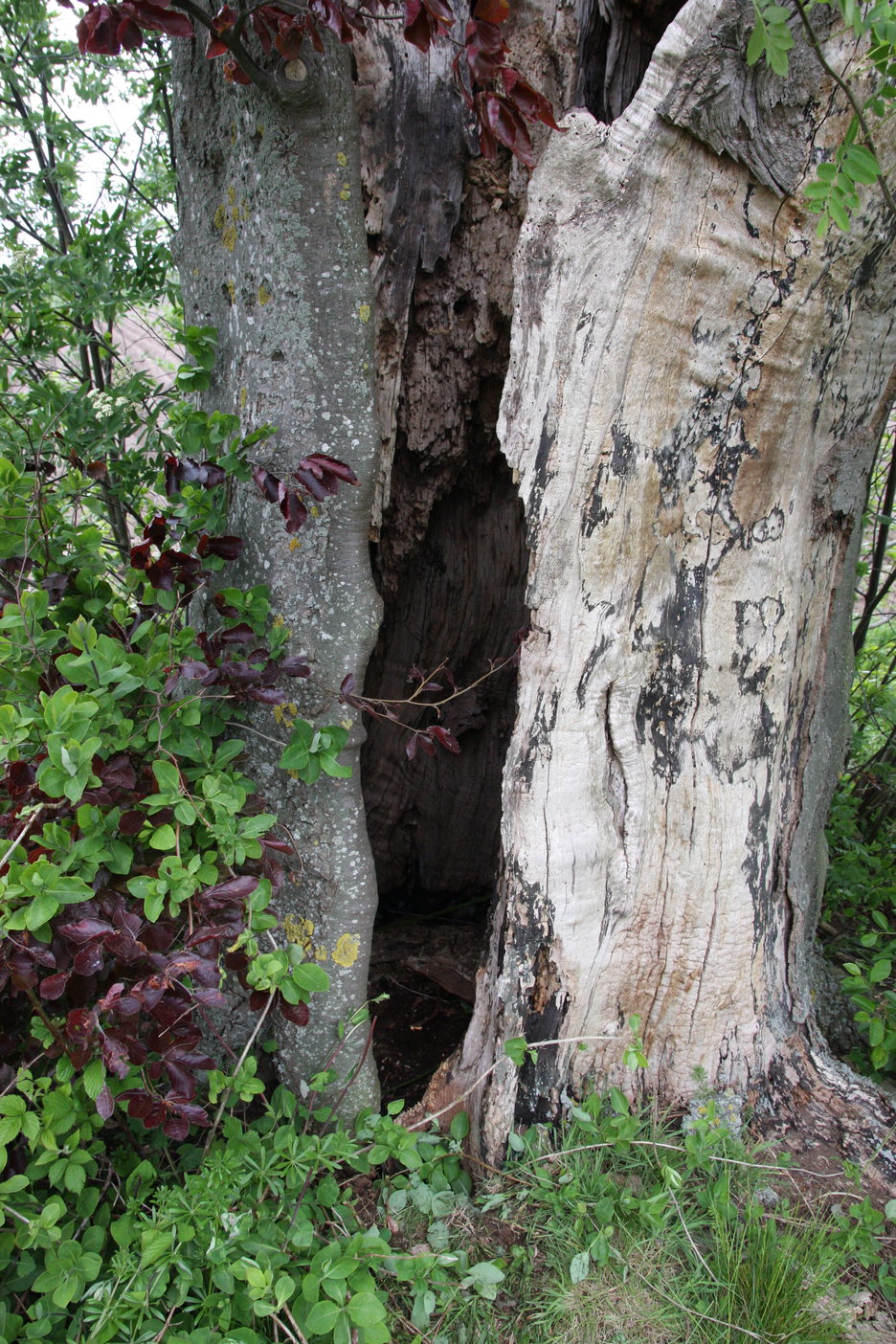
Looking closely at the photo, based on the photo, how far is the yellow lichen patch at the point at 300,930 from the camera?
2137mm

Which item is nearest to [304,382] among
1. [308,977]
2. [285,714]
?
[285,714]

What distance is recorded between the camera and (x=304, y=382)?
1981 millimetres

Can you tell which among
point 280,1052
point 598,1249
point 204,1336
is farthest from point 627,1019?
point 204,1336

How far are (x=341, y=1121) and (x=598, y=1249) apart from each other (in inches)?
27.1

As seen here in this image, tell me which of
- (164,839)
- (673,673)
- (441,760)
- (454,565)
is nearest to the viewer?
(164,839)

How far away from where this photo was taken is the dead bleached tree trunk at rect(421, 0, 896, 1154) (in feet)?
5.73

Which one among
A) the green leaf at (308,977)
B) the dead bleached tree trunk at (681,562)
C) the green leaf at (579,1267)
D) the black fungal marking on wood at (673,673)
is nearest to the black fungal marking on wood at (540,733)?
the dead bleached tree trunk at (681,562)

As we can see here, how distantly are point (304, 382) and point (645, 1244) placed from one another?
2045mm

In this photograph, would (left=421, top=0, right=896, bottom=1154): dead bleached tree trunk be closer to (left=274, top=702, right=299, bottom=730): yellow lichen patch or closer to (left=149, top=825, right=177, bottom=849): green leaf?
(left=274, top=702, right=299, bottom=730): yellow lichen patch

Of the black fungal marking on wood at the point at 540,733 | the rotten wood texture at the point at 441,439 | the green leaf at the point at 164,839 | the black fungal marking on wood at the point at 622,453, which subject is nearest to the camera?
the green leaf at the point at 164,839

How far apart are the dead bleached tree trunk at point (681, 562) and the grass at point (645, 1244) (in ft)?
0.59

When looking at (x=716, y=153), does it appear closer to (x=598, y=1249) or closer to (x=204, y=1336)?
(x=598, y=1249)

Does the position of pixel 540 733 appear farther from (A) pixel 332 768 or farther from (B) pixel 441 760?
(B) pixel 441 760

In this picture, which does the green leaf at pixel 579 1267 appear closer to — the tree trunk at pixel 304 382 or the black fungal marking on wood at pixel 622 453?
the tree trunk at pixel 304 382
